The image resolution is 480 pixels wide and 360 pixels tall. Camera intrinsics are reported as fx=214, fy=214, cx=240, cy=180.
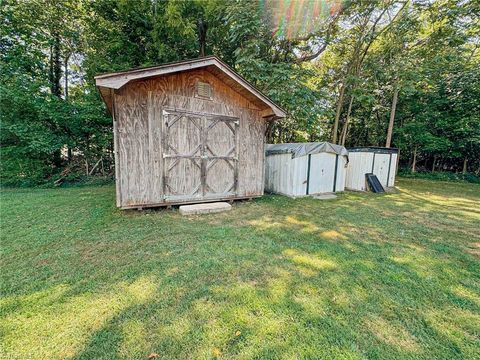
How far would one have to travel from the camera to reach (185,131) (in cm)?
539

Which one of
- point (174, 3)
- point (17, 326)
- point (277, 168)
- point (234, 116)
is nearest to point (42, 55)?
point (174, 3)

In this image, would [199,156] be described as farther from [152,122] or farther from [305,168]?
[305,168]

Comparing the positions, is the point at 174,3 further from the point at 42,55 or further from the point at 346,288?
the point at 346,288

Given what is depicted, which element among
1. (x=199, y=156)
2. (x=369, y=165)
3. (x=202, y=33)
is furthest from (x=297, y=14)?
(x=199, y=156)

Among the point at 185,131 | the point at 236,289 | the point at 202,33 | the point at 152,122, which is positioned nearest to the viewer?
the point at 236,289

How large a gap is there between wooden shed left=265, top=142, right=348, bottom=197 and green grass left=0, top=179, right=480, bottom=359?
299 centimetres

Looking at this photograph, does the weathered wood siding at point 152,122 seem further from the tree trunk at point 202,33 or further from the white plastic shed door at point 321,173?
the tree trunk at point 202,33

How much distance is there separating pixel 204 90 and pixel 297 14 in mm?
6298

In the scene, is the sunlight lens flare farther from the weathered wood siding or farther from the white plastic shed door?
the white plastic shed door

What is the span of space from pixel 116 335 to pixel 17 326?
900 millimetres

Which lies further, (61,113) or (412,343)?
(61,113)

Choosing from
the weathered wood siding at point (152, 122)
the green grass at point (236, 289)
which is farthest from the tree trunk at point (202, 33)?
the green grass at point (236, 289)

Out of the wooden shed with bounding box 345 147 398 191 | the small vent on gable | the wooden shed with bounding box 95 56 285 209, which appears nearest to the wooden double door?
the wooden shed with bounding box 95 56 285 209

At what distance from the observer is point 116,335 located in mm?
1743
